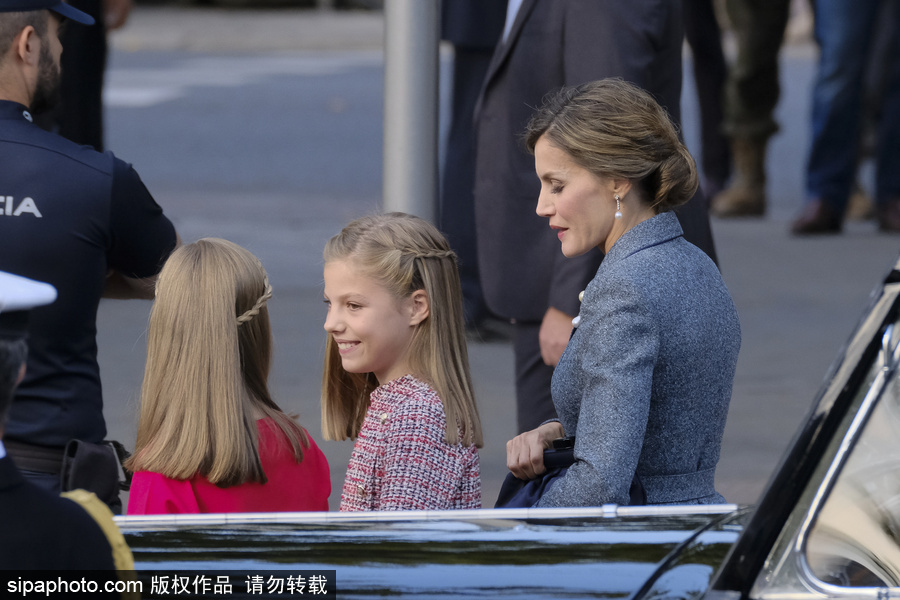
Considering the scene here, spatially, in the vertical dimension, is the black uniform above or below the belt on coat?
above

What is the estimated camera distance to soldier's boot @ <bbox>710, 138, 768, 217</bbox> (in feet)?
29.3

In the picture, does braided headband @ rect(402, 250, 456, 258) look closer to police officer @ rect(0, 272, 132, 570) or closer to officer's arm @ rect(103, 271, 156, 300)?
officer's arm @ rect(103, 271, 156, 300)

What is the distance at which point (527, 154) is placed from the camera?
3.54 meters

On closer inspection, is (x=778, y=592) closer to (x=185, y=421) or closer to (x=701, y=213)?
(x=185, y=421)

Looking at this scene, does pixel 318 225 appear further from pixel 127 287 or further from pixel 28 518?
pixel 28 518

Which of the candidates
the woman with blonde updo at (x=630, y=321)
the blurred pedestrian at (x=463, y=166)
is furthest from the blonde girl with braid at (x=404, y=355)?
the blurred pedestrian at (x=463, y=166)

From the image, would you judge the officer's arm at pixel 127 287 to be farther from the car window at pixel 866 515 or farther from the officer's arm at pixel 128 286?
the car window at pixel 866 515

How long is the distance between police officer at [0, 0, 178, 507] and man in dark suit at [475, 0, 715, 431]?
0.96 meters

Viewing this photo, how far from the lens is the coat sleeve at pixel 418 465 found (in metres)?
2.47

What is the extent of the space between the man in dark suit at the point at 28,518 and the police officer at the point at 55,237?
107cm

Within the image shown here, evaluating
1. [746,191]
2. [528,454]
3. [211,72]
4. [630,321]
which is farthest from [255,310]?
[211,72]

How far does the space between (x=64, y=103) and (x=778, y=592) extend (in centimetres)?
544

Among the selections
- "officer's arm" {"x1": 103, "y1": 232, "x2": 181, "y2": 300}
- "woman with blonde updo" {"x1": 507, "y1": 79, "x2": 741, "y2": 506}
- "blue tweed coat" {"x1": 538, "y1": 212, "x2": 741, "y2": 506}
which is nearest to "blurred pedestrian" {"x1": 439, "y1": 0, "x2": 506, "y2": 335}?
"officer's arm" {"x1": 103, "y1": 232, "x2": 181, "y2": 300}

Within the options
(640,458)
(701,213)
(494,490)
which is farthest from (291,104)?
(640,458)
